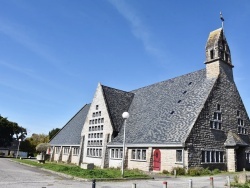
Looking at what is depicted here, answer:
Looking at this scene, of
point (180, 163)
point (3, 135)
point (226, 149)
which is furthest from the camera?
point (3, 135)

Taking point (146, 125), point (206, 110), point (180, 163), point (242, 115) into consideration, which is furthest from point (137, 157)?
point (242, 115)

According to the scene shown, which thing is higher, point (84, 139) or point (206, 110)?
point (206, 110)

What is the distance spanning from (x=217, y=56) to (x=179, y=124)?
33.5ft

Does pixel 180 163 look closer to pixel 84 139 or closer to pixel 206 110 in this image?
pixel 206 110

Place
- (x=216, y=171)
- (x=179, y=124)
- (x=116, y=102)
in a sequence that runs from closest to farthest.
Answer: (x=216, y=171), (x=179, y=124), (x=116, y=102)

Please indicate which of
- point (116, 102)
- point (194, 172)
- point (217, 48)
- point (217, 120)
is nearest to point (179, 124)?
point (217, 120)

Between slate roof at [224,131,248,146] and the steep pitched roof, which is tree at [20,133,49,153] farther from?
slate roof at [224,131,248,146]

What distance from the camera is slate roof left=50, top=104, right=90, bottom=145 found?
44500 millimetres

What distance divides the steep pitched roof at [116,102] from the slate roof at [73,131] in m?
9.35

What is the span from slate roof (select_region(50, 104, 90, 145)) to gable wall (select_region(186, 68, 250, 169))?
846 inches

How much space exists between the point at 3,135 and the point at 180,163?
69298mm

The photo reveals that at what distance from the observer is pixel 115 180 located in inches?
746

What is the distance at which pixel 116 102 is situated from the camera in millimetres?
38438

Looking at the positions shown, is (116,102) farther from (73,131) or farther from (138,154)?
(73,131)
